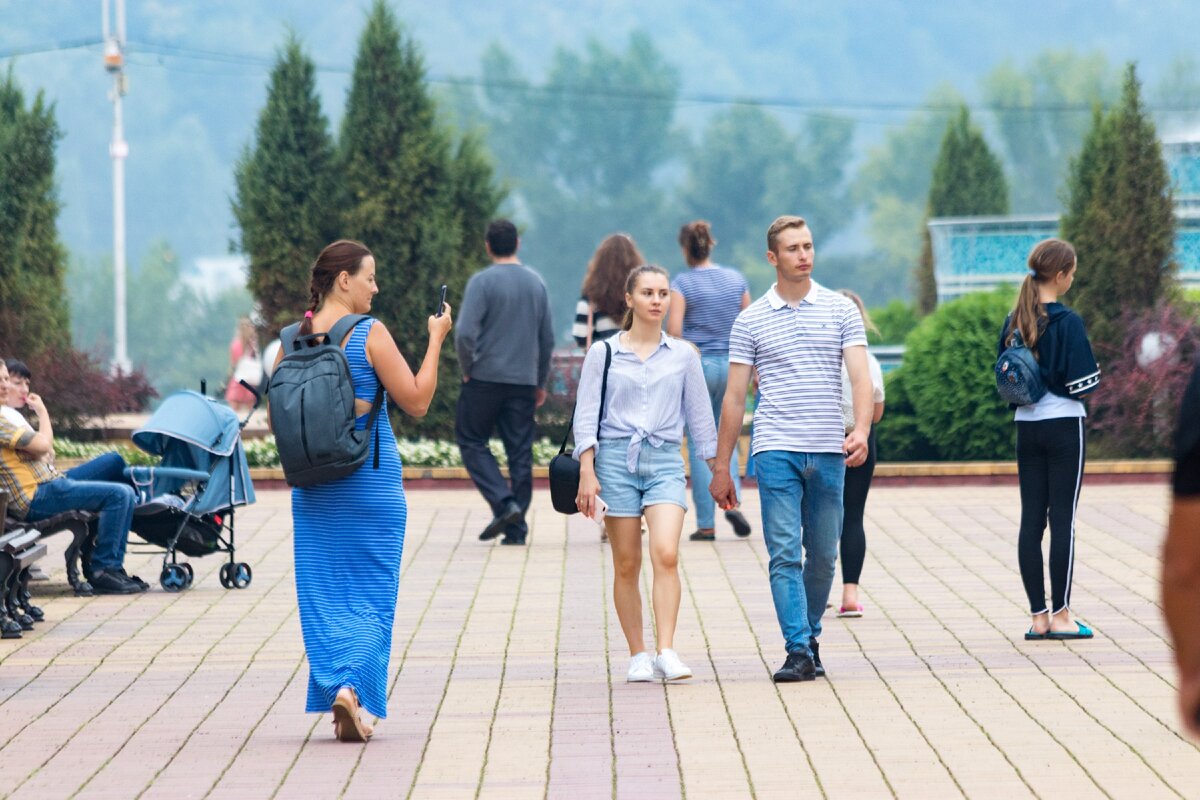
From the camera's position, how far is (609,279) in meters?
11.4

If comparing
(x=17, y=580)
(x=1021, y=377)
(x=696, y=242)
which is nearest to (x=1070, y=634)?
(x=1021, y=377)

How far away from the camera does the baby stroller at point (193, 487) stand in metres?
9.89

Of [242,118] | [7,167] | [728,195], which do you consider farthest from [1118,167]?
[242,118]

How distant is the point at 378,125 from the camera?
61.4ft

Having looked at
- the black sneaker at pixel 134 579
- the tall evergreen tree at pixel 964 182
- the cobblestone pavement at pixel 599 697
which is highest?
the tall evergreen tree at pixel 964 182

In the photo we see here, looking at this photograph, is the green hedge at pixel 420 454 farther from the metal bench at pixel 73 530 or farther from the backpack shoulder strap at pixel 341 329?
the backpack shoulder strap at pixel 341 329

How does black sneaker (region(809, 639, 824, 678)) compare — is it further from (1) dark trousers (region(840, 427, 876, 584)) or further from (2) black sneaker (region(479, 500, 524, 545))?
(2) black sneaker (region(479, 500, 524, 545))

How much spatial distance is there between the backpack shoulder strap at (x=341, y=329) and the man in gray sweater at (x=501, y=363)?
5226 millimetres

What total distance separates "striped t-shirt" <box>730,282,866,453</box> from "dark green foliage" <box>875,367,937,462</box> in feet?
30.1

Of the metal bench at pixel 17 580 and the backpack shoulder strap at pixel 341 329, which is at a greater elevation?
the backpack shoulder strap at pixel 341 329

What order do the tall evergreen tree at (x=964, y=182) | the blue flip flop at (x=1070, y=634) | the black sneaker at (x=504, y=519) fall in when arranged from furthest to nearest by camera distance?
the tall evergreen tree at (x=964, y=182) < the black sneaker at (x=504, y=519) < the blue flip flop at (x=1070, y=634)

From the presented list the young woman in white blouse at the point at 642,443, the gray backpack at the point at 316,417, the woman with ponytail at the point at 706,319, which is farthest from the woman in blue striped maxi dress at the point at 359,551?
the woman with ponytail at the point at 706,319

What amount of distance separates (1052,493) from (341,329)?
10.7ft

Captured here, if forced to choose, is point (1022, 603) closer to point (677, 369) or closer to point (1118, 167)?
point (677, 369)
